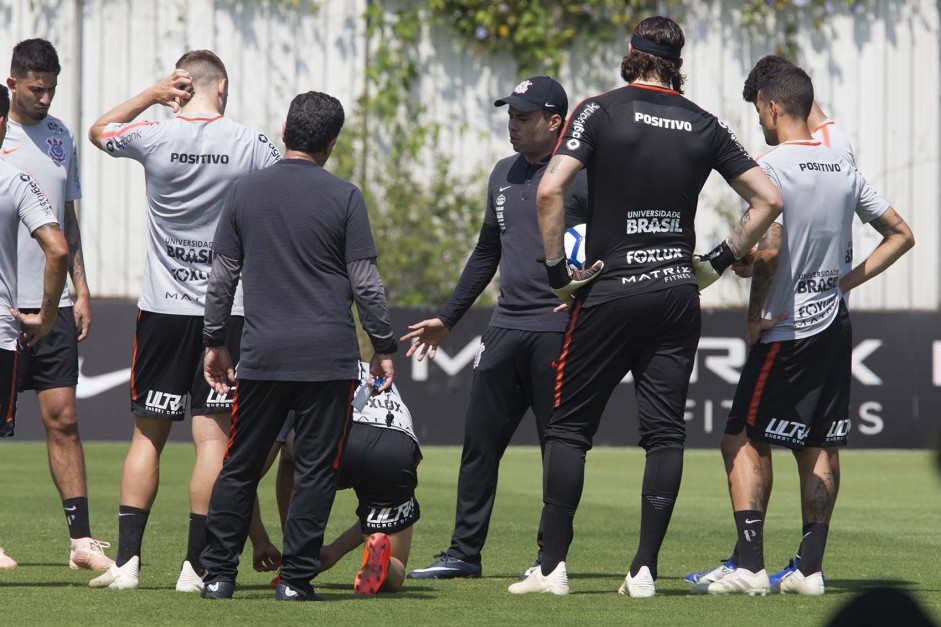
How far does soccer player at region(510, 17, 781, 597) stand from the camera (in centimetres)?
557

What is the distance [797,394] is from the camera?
6.05 metres

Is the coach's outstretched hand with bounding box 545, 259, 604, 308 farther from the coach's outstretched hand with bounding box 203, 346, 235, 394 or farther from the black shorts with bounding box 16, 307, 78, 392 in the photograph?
the black shorts with bounding box 16, 307, 78, 392

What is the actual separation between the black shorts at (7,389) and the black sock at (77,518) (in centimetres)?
61

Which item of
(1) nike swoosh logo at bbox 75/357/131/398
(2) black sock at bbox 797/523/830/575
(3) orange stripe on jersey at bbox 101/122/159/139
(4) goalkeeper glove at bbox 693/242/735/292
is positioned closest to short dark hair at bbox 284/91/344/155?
(3) orange stripe on jersey at bbox 101/122/159/139

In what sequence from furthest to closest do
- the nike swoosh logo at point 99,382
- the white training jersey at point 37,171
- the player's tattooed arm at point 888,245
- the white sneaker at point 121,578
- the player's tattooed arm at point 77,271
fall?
1. the nike swoosh logo at point 99,382
2. the player's tattooed arm at point 77,271
3. the white training jersey at point 37,171
4. the player's tattooed arm at point 888,245
5. the white sneaker at point 121,578

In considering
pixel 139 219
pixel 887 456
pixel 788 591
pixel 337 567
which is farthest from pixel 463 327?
pixel 788 591

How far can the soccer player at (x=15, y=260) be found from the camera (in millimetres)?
5883

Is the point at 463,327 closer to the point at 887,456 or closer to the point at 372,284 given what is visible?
the point at 887,456

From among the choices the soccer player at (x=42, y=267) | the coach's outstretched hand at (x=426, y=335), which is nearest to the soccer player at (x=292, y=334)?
the coach's outstretched hand at (x=426, y=335)

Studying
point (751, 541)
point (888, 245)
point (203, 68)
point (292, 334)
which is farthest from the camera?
point (888, 245)

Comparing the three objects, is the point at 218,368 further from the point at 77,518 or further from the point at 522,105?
the point at 522,105

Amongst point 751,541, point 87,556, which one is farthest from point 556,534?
point 87,556

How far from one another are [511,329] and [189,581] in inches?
78.2

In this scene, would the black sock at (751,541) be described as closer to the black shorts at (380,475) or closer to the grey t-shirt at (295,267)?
the black shorts at (380,475)
